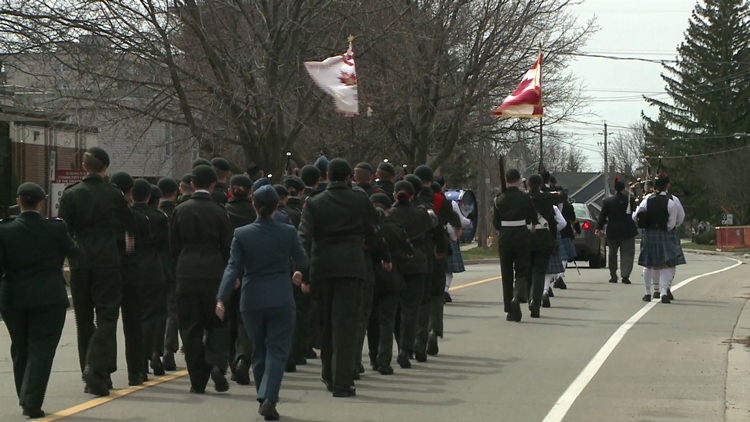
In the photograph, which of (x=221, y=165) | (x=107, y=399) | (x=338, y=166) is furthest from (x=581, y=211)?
(x=107, y=399)

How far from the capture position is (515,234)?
1659 centimetres

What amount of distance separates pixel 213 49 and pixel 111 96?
220 centimetres

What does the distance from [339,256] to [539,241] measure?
7.40 m

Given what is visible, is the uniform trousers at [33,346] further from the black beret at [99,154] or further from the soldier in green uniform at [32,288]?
the black beret at [99,154]

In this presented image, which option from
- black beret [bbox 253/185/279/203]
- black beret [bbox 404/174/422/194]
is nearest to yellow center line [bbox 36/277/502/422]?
black beret [bbox 253/185/279/203]

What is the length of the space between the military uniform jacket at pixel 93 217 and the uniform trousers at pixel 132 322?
717mm

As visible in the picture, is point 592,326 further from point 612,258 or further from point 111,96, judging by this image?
point 111,96

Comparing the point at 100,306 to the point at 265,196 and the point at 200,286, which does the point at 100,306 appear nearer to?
the point at 200,286

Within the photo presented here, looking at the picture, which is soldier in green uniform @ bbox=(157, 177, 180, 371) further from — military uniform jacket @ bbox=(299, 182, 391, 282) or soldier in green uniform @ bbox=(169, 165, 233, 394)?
military uniform jacket @ bbox=(299, 182, 391, 282)

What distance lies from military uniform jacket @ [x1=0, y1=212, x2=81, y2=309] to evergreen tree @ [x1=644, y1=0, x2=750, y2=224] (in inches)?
2657

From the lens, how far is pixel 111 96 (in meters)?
25.3

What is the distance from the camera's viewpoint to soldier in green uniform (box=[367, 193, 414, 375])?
11.8 meters

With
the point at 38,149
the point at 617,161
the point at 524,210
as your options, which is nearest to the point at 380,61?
the point at 524,210

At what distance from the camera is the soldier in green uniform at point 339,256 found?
10367mm
